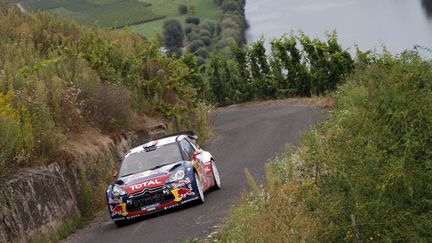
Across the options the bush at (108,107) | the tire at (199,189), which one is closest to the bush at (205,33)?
the bush at (108,107)

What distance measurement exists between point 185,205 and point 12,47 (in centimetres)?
1115

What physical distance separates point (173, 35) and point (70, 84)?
6468cm

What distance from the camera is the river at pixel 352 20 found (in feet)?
238

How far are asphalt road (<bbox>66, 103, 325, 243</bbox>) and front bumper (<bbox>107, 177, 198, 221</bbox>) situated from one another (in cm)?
21

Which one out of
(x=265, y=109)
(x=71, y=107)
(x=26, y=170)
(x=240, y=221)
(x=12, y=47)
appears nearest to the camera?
(x=240, y=221)

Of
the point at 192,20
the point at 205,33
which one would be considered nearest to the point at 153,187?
the point at 205,33

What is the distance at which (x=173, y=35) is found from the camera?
291 feet

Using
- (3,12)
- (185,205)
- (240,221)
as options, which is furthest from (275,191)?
(3,12)

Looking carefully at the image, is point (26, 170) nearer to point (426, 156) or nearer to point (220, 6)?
point (426, 156)

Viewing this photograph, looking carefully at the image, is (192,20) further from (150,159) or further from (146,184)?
(146,184)

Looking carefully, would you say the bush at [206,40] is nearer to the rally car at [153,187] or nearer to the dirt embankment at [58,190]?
the dirt embankment at [58,190]

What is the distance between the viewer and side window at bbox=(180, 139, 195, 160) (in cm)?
1913

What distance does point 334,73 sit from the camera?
45.4 m

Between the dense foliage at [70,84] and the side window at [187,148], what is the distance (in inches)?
110
